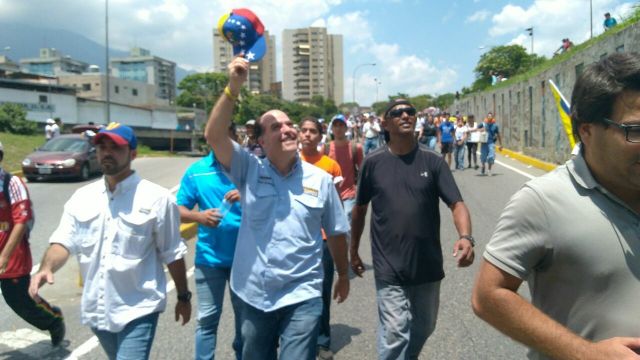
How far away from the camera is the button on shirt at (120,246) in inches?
124

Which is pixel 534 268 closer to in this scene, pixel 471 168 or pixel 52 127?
pixel 471 168

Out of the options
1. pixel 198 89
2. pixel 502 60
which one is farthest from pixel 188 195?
pixel 198 89

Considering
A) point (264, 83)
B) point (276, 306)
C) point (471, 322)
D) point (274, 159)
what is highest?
point (264, 83)

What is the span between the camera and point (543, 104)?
819 inches

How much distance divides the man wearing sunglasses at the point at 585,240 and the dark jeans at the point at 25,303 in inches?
159

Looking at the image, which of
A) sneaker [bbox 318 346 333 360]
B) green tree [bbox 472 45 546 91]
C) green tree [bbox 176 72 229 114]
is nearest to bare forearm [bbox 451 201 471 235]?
sneaker [bbox 318 346 333 360]

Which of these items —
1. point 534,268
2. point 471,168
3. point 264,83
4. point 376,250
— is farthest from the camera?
point 264,83

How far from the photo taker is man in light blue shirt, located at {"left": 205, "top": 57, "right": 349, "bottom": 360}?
3088mm

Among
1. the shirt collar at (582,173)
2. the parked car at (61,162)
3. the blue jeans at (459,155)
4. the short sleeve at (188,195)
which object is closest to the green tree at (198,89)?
the parked car at (61,162)

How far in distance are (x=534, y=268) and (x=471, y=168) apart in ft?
57.9

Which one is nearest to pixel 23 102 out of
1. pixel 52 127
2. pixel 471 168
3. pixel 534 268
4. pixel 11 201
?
pixel 52 127

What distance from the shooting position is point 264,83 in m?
168

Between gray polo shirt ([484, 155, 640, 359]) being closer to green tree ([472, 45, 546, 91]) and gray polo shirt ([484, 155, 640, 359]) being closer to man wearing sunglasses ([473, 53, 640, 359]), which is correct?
man wearing sunglasses ([473, 53, 640, 359])

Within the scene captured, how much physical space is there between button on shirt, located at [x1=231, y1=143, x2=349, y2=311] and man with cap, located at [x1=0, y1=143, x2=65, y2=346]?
86.1 inches
